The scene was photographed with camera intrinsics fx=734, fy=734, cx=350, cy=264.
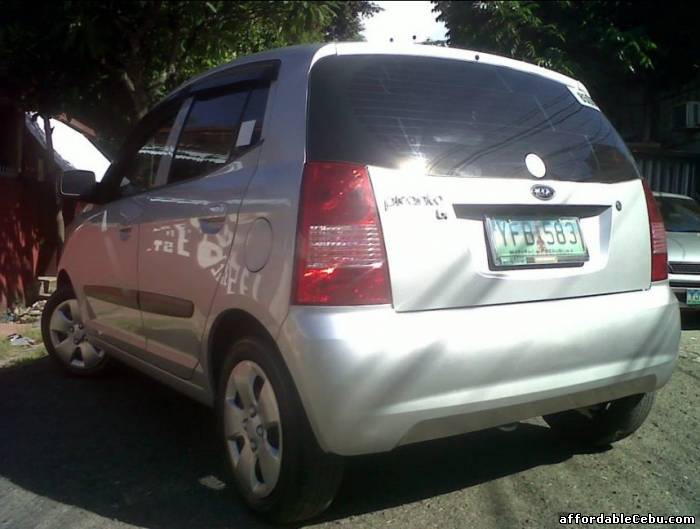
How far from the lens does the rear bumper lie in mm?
2477

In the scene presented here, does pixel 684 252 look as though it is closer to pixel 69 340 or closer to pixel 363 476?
pixel 363 476

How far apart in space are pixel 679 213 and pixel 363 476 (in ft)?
20.4

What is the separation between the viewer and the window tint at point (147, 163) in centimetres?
392

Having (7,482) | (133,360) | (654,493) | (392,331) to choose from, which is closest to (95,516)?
(7,482)

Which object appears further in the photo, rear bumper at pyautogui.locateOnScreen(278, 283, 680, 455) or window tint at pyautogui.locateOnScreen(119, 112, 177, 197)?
window tint at pyautogui.locateOnScreen(119, 112, 177, 197)

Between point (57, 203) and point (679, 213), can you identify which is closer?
point (679, 213)

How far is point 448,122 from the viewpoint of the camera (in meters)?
2.82

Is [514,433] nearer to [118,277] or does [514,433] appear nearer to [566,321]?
[566,321]

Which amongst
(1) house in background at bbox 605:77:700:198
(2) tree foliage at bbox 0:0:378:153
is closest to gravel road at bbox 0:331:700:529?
(2) tree foliage at bbox 0:0:378:153

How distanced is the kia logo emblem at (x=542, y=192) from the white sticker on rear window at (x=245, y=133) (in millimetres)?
1198

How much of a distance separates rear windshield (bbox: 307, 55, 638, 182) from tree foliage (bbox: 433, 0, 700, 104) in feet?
26.7

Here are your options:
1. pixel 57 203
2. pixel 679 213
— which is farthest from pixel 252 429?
pixel 57 203

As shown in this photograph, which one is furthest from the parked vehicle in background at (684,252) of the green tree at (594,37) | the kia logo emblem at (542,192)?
the green tree at (594,37)

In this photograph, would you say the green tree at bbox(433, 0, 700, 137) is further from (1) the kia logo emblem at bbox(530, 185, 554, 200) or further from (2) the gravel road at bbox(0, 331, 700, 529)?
(1) the kia logo emblem at bbox(530, 185, 554, 200)
